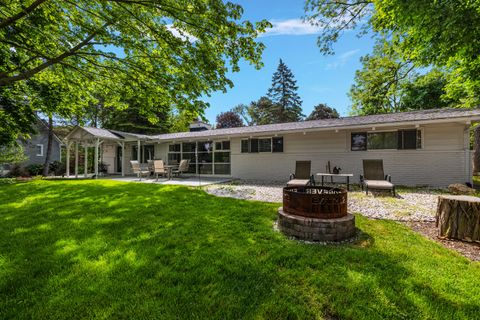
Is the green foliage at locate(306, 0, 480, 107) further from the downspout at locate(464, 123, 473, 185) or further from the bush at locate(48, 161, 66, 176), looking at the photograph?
the bush at locate(48, 161, 66, 176)

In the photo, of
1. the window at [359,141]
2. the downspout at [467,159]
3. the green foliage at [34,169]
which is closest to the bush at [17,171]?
the green foliage at [34,169]

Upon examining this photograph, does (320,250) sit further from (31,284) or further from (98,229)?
(98,229)

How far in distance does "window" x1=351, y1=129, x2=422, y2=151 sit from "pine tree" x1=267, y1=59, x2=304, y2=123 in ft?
87.6

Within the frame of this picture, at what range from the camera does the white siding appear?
8.62m

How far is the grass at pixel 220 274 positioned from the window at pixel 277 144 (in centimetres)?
770

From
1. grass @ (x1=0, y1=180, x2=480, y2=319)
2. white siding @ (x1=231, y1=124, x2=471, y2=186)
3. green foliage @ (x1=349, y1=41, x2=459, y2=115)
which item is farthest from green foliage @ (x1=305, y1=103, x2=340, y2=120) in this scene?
grass @ (x1=0, y1=180, x2=480, y2=319)

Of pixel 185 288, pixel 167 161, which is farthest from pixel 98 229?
pixel 167 161

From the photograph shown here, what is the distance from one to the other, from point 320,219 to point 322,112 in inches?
1526

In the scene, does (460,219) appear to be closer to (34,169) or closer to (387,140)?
(387,140)

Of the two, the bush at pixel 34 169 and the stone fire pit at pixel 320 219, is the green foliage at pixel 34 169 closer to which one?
the bush at pixel 34 169

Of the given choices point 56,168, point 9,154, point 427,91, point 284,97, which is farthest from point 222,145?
point 284,97

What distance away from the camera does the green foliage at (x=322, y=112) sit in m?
38.4

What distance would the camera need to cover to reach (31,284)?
2318 mm

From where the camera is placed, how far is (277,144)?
1193 cm
